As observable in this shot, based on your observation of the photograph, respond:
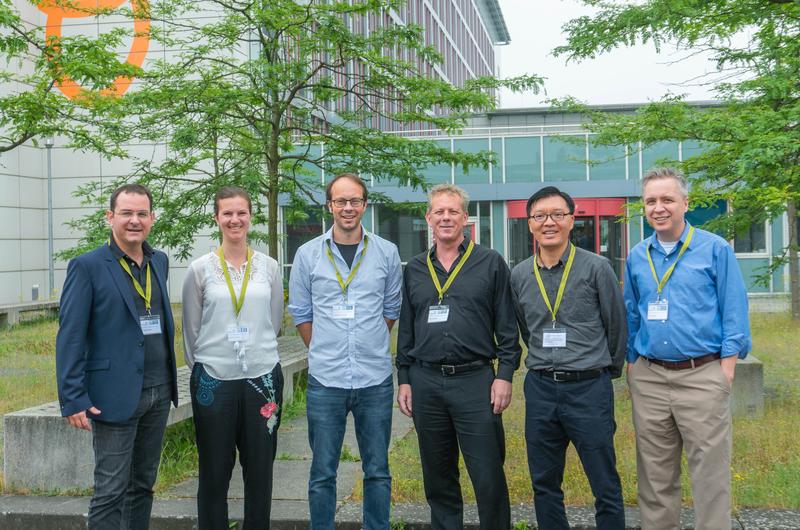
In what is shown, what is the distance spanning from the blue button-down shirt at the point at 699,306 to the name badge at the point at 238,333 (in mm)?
2140

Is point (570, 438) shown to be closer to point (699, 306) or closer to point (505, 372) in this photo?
point (505, 372)

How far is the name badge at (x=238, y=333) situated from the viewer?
414 centimetres

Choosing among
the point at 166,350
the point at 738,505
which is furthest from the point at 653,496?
the point at 166,350

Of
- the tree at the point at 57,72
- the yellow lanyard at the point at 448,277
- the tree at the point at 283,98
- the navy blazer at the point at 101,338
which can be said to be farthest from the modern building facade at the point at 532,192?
the navy blazer at the point at 101,338

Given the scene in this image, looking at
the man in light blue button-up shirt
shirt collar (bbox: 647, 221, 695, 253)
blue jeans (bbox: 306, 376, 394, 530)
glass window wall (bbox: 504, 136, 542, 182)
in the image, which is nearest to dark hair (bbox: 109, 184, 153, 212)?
the man in light blue button-up shirt

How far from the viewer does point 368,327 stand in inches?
169

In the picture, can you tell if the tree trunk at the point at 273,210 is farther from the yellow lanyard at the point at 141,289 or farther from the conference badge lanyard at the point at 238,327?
the yellow lanyard at the point at 141,289

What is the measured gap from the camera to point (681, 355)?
156 inches

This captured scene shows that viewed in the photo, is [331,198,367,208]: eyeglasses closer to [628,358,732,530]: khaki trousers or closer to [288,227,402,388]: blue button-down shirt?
[288,227,402,388]: blue button-down shirt

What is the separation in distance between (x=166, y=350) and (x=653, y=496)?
2763mm

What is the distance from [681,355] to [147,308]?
281 centimetres

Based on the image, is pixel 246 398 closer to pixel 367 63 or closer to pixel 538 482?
pixel 538 482

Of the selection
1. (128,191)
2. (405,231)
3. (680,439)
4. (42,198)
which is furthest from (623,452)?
(42,198)

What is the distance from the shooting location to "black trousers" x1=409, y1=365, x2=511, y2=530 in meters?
4.12
